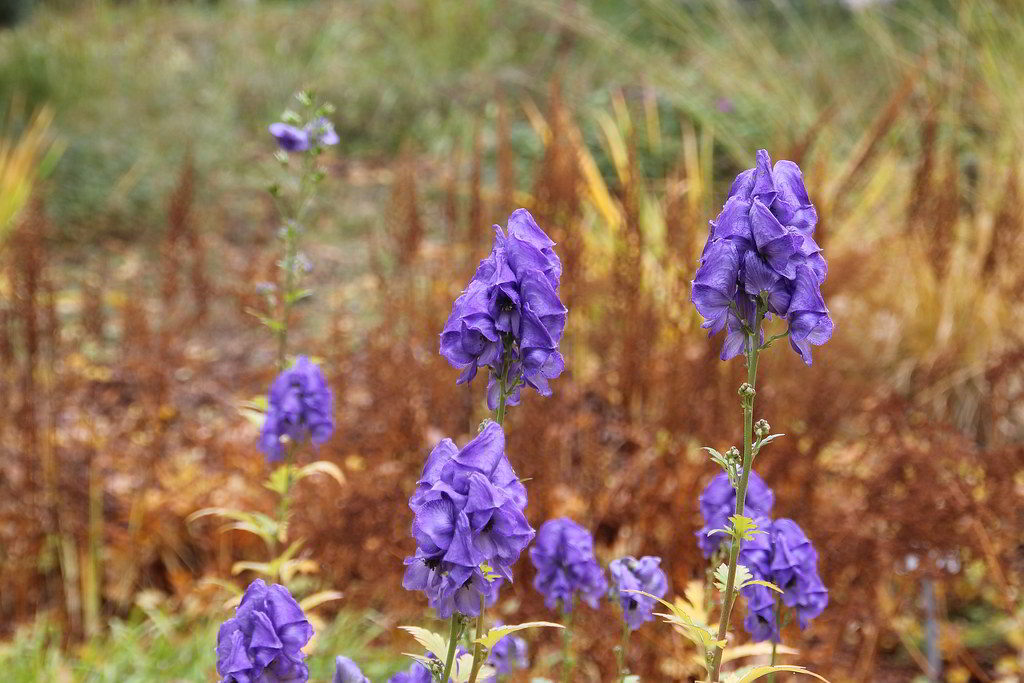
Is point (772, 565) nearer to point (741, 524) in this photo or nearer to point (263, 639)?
point (741, 524)

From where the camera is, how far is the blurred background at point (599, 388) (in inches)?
130

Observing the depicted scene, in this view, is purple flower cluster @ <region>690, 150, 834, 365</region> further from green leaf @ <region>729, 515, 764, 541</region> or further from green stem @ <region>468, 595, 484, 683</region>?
green stem @ <region>468, 595, 484, 683</region>

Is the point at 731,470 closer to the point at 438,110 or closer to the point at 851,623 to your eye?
the point at 851,623

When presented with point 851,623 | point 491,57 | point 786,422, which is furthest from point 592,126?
point 851,623

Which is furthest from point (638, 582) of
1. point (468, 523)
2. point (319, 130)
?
point (319, 130)

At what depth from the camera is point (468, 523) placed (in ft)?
3.94

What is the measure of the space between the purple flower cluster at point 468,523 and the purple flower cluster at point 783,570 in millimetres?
669

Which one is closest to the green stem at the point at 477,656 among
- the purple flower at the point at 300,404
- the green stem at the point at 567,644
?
the green stem at the point at 567,644

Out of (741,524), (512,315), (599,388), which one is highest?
(512,315)

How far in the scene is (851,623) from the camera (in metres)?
3.19

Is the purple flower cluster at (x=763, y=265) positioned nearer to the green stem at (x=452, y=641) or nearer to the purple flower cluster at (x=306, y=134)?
the green stem at (x=452, y=641)

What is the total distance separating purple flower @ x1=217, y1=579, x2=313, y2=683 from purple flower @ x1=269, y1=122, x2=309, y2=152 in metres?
1.34

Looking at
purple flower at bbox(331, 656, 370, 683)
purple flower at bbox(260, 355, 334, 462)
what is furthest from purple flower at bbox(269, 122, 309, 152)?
purple flower at bbox(331, 656, 370, 683)

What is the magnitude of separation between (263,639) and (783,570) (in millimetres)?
893
